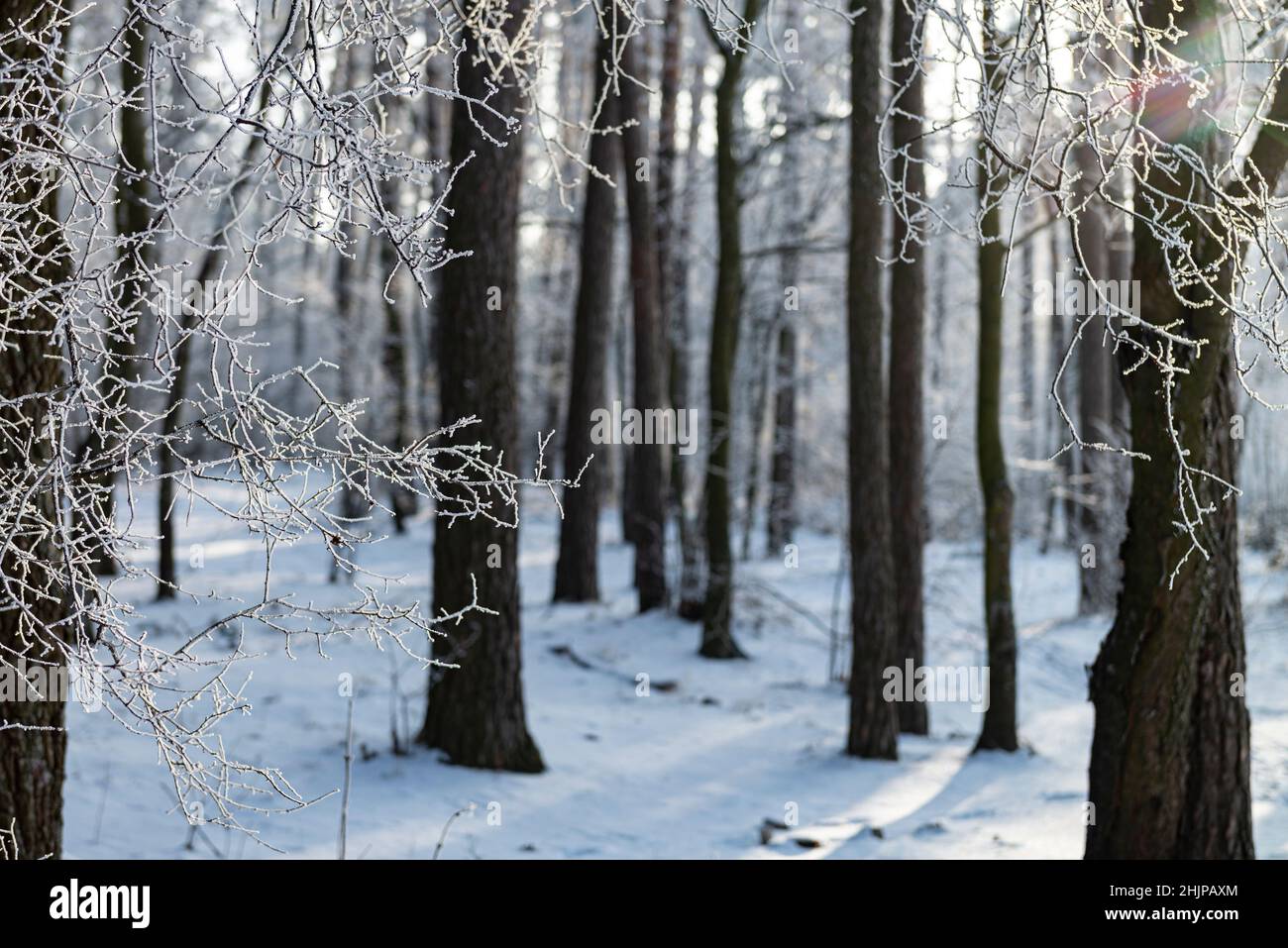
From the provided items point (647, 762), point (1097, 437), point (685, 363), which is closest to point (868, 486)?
point (647, 762)

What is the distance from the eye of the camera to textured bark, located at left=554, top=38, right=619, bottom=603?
14242 millimetres

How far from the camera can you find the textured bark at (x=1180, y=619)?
491cm

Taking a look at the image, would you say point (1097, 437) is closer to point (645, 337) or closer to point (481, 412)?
point (645, 337)

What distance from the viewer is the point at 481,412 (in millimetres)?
7617

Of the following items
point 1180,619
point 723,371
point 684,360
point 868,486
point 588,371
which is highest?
point 684,360

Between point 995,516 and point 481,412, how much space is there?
13.7ft

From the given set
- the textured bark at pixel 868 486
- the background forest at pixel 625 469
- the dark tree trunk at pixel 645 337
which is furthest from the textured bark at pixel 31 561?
the dark tree trunk at pixel 645 337

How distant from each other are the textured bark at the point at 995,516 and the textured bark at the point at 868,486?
80cm

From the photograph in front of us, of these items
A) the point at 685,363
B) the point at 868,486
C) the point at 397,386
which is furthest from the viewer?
the point at 397,386

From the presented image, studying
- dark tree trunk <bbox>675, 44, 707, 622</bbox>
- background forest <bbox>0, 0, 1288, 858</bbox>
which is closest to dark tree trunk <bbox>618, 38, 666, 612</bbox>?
background forest <bbox>0, 0, 1288, 858</bbox>

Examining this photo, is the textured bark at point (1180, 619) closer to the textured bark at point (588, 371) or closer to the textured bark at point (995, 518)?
the textured bark at point (995, 518)

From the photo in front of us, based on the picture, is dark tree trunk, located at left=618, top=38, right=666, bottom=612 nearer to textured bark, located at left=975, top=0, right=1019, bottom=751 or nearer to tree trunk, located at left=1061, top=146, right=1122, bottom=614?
tree trunk, located at left=1061, top=146, right=1122, bottom=614

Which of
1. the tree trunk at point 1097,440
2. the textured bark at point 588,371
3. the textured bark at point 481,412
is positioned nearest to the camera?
the textured bark at point 481,412
